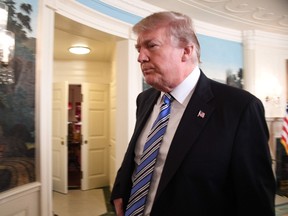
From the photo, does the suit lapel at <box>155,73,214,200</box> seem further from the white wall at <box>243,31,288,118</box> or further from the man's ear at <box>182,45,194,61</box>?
the white wall at <box>243,31,288,118</box>

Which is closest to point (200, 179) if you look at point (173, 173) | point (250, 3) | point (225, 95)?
point (173, 173)

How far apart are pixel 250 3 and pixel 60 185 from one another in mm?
4447

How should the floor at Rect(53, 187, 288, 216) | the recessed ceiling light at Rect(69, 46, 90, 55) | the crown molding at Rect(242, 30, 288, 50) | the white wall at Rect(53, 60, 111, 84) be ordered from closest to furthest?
the floor at Rect(53, 187, 288, 216) → the recessed ceiling light at Rect(69, 46, 90, 55) → the crown molding at Rect(242, 30, 288, 50) → the white wall at Rect(53, 60, 111, 84)

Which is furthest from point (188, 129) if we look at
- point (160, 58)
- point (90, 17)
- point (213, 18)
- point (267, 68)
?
point (267, 68)

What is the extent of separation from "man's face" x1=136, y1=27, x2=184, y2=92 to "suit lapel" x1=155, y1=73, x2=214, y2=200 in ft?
0.44

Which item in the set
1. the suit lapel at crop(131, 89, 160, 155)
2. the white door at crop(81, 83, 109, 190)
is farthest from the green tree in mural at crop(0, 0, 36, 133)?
the white door at crop(81, 83, 109, 190)

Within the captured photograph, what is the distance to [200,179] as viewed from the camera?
90cm

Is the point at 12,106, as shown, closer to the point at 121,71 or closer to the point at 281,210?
the point at 121,71

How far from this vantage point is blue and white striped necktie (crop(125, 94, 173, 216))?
1.04 metres

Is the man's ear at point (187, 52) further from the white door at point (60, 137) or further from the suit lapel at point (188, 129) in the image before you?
the white door at point (60, 137)

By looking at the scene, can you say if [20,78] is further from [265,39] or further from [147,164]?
[265,39]

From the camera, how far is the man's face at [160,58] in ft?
3.45

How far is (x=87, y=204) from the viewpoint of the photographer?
3.97m

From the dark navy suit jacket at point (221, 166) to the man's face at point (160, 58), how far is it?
218 millimetres
